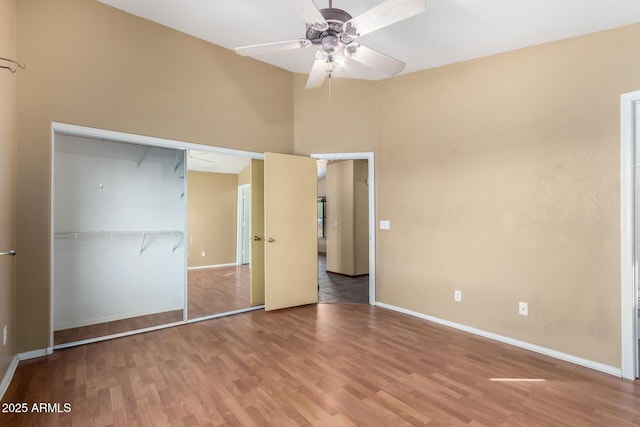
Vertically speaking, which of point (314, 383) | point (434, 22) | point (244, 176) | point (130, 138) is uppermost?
point (434, 22)

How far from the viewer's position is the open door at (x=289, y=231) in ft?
12.9

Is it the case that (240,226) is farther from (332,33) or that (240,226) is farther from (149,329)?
(332,33)

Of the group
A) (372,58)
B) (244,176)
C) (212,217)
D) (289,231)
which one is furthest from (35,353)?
(372,58)

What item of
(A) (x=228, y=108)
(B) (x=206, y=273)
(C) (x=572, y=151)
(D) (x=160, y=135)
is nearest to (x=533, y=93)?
(C) (x=572, y=151)

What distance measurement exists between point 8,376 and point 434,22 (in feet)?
14.6

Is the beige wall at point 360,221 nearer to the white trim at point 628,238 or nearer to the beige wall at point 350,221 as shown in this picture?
the beige wall at point 350,221

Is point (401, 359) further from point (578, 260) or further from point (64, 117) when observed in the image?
point (64, 117)

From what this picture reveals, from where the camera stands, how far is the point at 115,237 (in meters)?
3.65

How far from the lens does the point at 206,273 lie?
18.1 ft

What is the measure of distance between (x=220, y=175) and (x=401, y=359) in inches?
158

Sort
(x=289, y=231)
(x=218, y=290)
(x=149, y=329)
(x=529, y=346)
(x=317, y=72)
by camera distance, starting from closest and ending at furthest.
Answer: (x=317, y=72) < (x=529, y=346) < (x=149, y=329) < (x=289, y=231) < (x=218, y=290)

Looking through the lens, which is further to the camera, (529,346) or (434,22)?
(529,346)

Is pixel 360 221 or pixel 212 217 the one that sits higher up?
pixel 212 217

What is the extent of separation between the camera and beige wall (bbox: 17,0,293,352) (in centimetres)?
259
